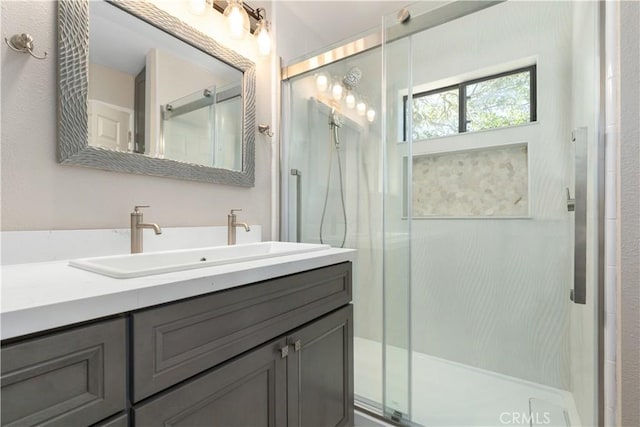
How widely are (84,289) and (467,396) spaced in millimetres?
1920

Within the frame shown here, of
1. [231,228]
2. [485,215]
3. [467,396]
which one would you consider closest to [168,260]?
[231,228]

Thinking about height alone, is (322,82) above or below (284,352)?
above

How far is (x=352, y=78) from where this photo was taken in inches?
72.2

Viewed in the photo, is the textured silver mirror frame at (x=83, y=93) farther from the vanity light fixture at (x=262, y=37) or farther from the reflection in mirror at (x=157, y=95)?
the vanity light fixture at (x=262, y=37)

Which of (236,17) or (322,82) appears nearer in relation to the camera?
(236,17)

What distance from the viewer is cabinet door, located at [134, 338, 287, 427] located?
24.6 inches

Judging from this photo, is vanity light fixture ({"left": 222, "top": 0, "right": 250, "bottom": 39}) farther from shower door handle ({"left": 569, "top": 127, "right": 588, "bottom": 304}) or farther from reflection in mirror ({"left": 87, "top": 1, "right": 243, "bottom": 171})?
shower door handle ({"left": 569, "top": 127, "right": 588, "bottom": 304})

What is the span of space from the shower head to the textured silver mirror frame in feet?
2.68

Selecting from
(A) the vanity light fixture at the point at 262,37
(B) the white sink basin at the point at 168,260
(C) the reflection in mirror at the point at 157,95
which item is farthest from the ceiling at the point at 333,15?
(B) the white sink basin at the point at 168,260

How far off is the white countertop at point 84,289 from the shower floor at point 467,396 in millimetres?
1092

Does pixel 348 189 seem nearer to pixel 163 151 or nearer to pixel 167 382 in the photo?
pixel 163 151

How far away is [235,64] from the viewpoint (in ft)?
5.16

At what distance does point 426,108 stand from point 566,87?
75cm

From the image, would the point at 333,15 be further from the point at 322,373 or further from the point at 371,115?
the point at 322,373
